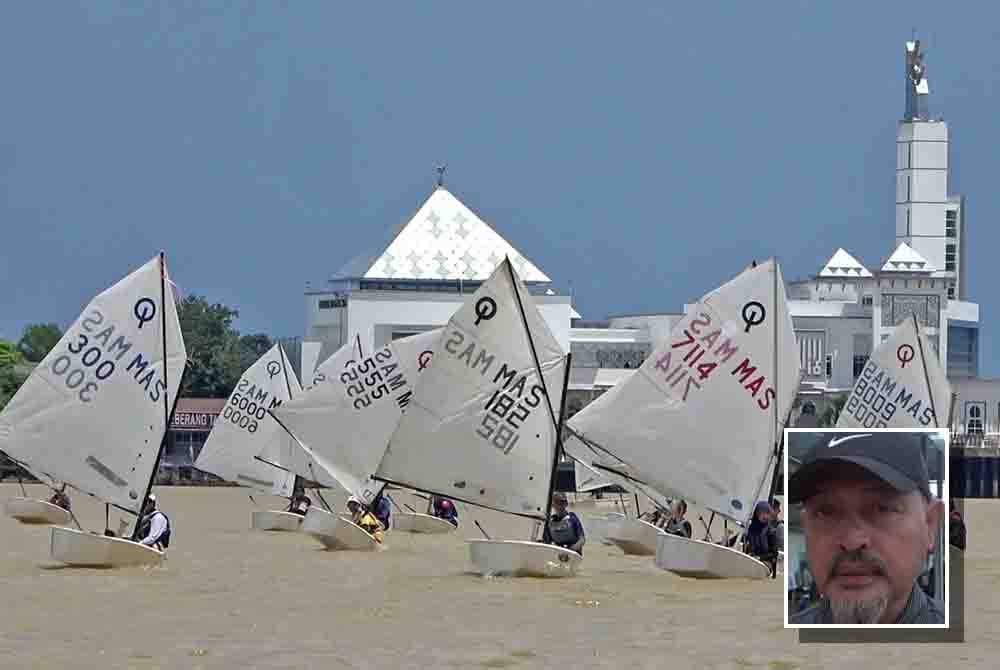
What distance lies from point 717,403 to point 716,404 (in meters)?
0.04

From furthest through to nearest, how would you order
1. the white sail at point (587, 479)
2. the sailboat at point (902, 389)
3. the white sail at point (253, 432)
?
the white sail at point (253, 432) → the white sail at point (587, 479) → the sailboat at point (902, 389)

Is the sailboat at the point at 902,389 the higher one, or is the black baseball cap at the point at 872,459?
the sailboat at the point at 902,389

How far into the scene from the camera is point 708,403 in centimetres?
3341

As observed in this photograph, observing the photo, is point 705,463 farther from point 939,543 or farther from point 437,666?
point 939,543

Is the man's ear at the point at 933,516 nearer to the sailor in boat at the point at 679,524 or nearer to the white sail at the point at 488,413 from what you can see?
the white sail at the point at 488,413

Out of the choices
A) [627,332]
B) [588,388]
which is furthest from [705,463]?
[627,332]

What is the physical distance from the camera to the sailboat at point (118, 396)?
111ft

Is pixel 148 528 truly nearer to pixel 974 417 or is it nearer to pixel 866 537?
pixel 866 537

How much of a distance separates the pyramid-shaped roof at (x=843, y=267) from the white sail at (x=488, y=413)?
124780mm

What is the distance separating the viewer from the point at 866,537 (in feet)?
46.0

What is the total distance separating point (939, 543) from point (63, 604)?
15457mm

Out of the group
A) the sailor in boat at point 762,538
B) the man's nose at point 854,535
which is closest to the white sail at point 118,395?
the sailor in boat at point 762,538

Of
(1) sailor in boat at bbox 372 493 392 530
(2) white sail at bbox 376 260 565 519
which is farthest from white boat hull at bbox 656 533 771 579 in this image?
(1) sailor in boat at bbox 372 493 392 530

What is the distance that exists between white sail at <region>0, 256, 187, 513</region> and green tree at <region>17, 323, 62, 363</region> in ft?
418
